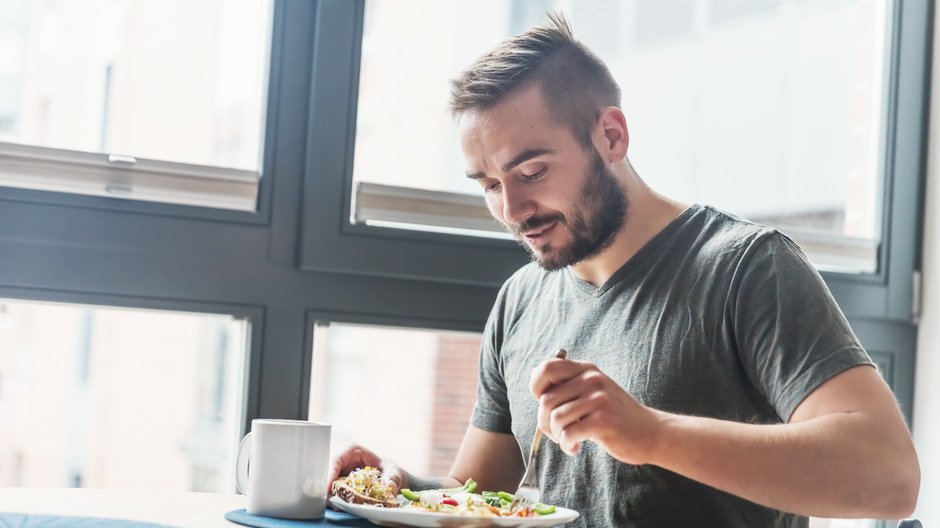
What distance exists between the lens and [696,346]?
1.41 m

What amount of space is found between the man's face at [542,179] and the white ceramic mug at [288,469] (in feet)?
1.58

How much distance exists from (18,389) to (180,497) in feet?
10.1

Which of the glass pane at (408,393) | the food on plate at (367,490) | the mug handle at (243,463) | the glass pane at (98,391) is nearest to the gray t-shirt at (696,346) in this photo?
the food on plate at (367,490)

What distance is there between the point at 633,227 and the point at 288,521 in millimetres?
682

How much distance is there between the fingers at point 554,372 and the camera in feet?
3.76

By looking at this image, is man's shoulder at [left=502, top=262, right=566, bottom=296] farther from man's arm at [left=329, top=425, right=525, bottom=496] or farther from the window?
the window

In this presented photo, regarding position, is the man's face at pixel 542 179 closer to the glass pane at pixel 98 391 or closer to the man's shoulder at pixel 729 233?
the man's shoulder at pixel 729 233

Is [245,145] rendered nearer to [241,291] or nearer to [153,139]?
[153,139]

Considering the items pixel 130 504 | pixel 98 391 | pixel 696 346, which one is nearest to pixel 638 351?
pixel 696 346

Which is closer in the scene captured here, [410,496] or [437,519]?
[437,519]

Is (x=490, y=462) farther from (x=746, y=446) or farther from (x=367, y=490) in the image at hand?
(x=746, y=446)

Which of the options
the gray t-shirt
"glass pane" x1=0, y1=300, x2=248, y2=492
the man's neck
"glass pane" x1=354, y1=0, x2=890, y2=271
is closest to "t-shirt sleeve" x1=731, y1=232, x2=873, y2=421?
the gray t-shirt

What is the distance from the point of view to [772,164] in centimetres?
224

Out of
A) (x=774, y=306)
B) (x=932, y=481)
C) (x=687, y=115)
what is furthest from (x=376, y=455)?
(x=932, y=481)
